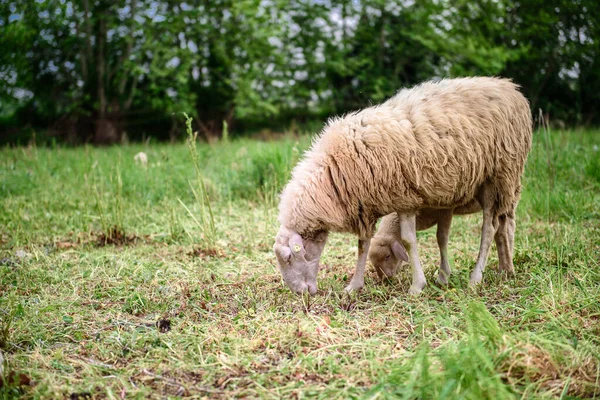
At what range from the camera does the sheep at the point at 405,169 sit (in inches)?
143

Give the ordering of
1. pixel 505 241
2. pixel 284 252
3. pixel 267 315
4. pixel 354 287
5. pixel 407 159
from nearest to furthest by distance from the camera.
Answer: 1. pixel 267 315
2. pixel 407 159
3. pixel 284 252
4. pixel 354 287
5. pixel 505 241

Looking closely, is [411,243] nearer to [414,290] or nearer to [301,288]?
[414,290]

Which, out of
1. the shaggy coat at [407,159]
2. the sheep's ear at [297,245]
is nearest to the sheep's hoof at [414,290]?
the shaggy coat at [407,159]

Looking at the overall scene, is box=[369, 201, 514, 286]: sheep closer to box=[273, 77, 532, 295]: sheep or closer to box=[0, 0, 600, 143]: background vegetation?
box=[273, 77, 532, 295]: sheep

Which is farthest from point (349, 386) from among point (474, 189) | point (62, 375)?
point (474, 189)

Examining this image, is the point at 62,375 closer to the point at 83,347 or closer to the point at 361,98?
the point at 83,347

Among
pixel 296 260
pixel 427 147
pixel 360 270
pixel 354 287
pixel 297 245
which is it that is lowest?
pixel 354 287

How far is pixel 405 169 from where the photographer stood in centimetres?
360

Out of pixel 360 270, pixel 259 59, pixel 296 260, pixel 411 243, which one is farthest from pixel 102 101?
pixel 411 243

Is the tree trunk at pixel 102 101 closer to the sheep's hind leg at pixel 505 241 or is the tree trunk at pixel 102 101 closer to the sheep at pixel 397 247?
the sheep at pixel 397 247

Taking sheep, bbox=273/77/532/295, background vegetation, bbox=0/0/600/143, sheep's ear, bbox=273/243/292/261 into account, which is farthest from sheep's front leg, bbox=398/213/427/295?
background vegetation, bbox=0/0/600/143

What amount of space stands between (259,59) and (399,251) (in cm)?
1105

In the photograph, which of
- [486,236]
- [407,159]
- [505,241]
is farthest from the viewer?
[505,241]

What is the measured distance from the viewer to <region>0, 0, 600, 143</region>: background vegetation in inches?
515
